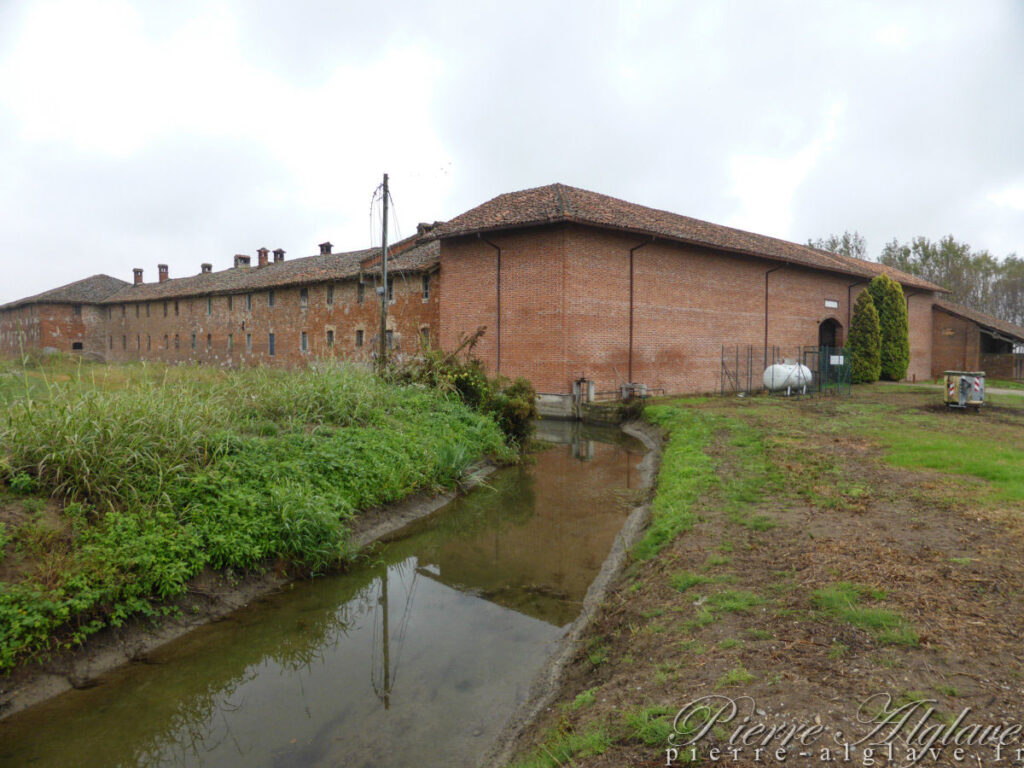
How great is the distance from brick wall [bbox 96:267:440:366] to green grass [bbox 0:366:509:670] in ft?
40.8

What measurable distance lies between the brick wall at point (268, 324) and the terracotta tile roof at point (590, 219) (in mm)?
4510

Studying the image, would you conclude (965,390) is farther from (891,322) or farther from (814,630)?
(891,322)

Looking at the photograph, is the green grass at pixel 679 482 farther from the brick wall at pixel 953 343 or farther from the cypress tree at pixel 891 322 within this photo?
the brick wall at pixel 953 343

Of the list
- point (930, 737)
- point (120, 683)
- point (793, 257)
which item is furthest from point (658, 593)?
point (793, 257)

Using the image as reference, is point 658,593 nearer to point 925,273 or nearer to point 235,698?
point 235,698

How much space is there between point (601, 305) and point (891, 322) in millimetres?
17598

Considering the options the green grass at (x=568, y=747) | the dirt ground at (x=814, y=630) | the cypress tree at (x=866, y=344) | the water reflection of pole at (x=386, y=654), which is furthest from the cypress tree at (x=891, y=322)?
the green grass at (x=568, y=747)

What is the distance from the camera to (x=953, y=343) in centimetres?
3372

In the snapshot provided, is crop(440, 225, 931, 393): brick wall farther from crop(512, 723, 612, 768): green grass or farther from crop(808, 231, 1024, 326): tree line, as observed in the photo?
crop(808, 231, 1024, 326): tree line

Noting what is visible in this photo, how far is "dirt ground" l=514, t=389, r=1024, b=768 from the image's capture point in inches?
103

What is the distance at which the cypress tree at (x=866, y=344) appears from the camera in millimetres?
26625

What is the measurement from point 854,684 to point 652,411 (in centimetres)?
1307

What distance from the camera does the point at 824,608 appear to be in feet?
12.2

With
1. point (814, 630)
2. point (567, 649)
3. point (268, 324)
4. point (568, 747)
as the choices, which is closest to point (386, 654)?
point (567, 649)
